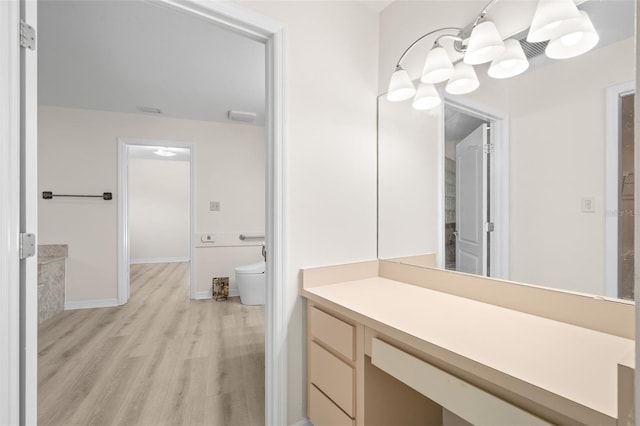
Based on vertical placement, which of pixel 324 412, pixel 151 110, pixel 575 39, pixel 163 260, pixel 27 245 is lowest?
pixel 163 260

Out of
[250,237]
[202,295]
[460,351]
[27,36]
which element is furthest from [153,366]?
[250,237]

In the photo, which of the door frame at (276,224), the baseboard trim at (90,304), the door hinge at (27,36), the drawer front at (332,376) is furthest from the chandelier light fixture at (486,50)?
the baseboard trim at (90,304)

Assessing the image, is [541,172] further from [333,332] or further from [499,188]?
[333,332]

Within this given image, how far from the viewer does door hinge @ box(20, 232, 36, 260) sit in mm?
1009

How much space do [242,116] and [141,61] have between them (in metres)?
1.48

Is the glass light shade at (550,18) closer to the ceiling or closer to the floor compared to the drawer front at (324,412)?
closer to the ceiling

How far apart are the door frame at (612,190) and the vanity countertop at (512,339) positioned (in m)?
0.19

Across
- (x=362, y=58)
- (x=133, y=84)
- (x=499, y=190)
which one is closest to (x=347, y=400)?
(x=499, y=190)

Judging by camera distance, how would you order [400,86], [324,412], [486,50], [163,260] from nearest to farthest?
1. [486,50]
2. [324,412]
3. [400,86]
4. [163,260]

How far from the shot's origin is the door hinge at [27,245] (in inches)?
39.7

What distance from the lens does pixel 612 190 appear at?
0.95 meters

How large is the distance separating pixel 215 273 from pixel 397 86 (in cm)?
351

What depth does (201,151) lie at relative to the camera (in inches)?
163

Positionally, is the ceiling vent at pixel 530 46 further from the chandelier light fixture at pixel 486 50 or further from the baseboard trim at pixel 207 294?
the baseboard trim at pixel 207 294
